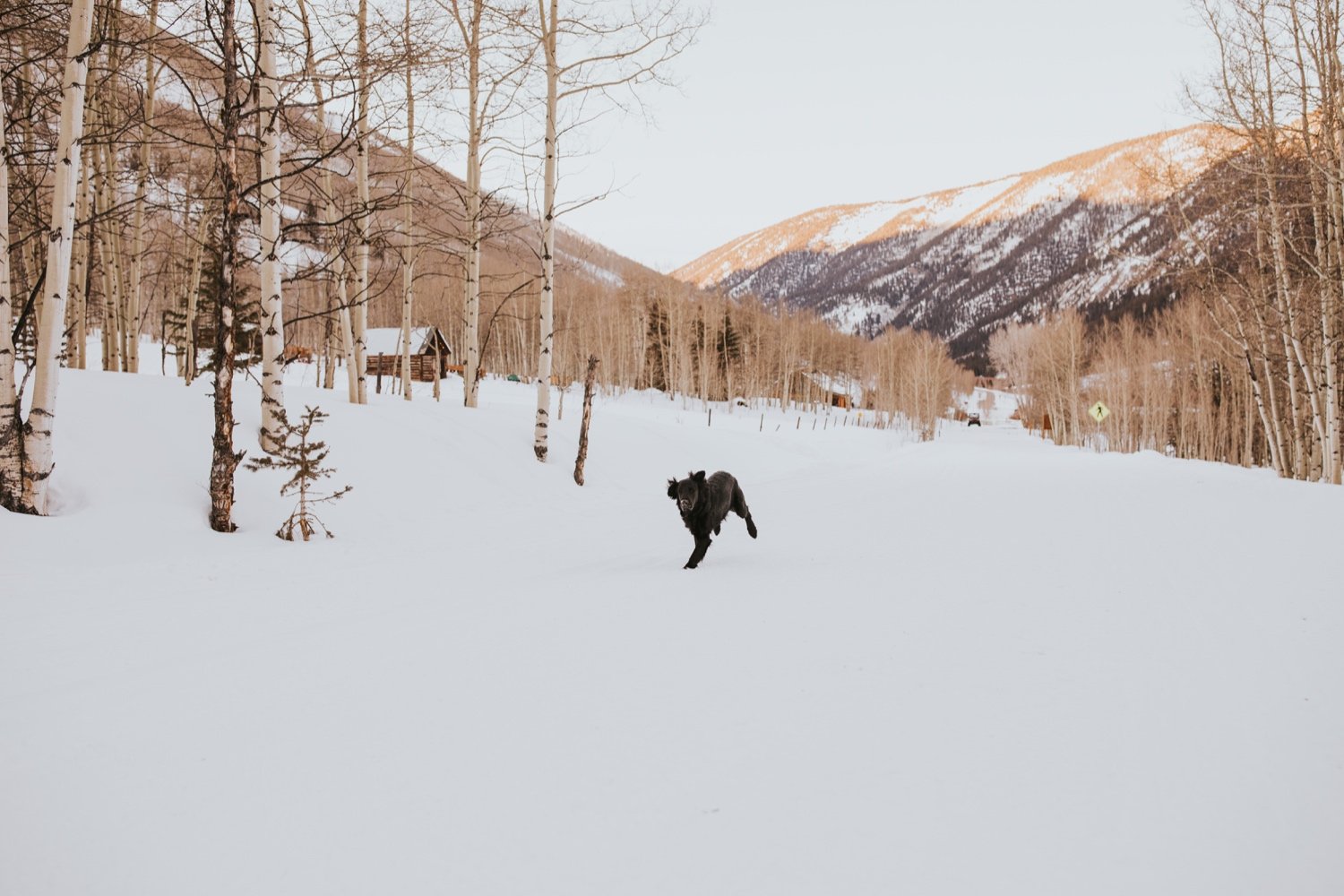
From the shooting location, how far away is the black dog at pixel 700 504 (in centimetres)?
635

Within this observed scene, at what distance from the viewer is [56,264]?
597 cm

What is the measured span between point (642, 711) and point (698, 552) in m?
3.36

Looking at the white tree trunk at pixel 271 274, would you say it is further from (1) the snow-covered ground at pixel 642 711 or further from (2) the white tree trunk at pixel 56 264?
(2) the white tree trunk at pixel 56 264

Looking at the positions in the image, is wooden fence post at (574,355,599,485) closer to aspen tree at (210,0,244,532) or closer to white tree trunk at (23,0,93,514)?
aspen tree at (210,0,244,532)

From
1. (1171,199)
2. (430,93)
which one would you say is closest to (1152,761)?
(430,93)

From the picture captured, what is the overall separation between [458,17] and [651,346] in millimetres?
46849

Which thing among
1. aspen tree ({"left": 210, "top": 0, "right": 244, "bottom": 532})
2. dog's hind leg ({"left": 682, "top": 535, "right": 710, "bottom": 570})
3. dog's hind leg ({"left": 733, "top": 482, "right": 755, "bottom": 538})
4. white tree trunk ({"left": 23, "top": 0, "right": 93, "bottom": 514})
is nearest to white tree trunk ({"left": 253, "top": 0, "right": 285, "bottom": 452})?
aspen tree ({"left": 210, "top": 0, "right": 244, "bottom": 532})

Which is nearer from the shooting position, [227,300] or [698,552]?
[698,552]

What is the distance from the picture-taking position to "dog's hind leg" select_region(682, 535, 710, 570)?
642 centimetres

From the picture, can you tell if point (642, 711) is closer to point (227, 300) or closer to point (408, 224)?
point (227, 300)

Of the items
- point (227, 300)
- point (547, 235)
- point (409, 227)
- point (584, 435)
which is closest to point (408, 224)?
point (409, 227)

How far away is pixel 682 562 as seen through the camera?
6812mm

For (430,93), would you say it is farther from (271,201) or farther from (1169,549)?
(1169,549)

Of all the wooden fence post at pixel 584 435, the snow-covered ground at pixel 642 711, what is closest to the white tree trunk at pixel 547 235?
the wooden fence post at pixel 584 435
